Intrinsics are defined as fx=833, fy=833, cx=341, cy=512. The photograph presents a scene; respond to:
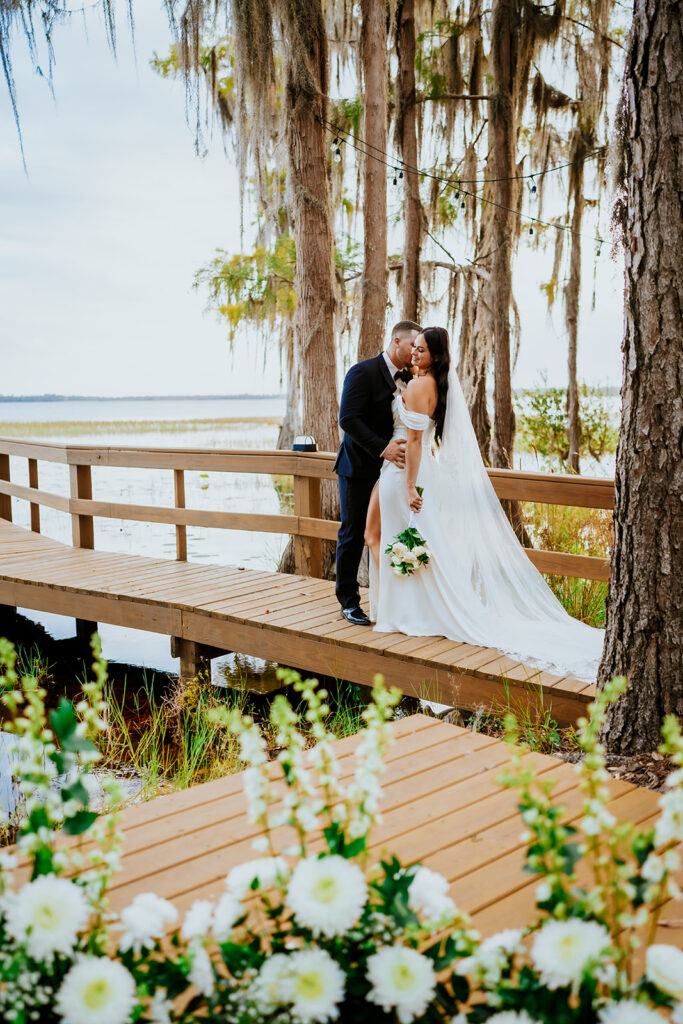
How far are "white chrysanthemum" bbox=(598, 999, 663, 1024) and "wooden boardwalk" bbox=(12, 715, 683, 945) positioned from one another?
32.6 inches

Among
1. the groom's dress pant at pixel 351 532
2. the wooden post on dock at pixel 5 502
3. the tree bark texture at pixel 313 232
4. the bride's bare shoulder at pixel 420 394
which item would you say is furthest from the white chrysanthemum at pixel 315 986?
the wooden post on dock at pixel 5 502

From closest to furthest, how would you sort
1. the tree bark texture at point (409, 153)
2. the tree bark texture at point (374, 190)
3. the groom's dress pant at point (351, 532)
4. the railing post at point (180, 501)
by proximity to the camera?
1. the groom's dress pant at point (351, 532)
2. the railing post at point (180, 501)
3. the tree bark texture at point (374, 190)
4. the tree bark texture at point (409, 153)

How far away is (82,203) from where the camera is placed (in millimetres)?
59531

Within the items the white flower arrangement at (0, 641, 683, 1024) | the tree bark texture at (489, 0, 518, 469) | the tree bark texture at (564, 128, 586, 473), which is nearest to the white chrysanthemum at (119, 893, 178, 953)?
the white flower arrangement at (0, 641, 683, 1024)

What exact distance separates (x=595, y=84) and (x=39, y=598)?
7.64m

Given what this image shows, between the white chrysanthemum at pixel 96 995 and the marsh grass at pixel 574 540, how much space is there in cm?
478

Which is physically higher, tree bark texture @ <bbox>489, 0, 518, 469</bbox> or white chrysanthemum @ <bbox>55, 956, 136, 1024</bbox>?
tree bark texture @ <bbox>489, 0, 518, 469</bbox>

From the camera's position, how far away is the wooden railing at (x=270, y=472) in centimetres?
452

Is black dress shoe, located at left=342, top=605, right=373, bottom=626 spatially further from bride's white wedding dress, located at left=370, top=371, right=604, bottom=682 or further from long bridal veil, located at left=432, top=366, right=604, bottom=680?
long bridal veil, located at left=432, top=366, right=604, bottom=680

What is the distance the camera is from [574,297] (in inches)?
468

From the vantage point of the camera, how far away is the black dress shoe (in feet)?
15.9

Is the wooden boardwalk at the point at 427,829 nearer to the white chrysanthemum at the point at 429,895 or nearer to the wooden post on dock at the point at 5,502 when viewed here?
the white chrysanthemum at the point at 429,895

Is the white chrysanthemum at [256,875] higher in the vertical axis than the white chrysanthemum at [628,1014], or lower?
higher

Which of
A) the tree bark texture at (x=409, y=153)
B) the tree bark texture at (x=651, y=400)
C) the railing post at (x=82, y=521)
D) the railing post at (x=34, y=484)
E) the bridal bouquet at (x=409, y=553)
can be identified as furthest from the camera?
the railing post at (x=34, y=484)
